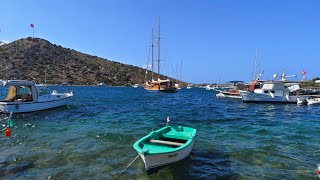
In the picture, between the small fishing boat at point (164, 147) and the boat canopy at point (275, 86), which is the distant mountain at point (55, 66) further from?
the small fishing boat at point (164, 147)

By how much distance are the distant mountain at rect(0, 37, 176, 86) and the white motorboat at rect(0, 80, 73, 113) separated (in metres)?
92.1

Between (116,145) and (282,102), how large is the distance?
4052 cm

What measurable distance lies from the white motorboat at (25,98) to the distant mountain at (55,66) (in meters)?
92.1

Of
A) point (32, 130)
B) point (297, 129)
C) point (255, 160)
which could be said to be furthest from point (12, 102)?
point (297, 129)

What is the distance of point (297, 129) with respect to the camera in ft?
68.3

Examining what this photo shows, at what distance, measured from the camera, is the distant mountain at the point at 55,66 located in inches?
5020

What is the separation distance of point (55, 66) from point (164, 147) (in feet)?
506

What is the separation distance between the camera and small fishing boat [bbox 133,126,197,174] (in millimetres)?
9422

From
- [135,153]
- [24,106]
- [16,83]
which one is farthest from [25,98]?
[135,153]

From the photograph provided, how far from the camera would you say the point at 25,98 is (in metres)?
28.4

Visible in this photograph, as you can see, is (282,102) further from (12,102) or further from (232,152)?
(12,102)

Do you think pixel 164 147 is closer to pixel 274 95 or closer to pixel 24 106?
pixel 24 106

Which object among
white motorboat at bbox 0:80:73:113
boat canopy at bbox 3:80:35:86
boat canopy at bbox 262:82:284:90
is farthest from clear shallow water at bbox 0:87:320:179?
boat canopy at bbox 262:82:284:90

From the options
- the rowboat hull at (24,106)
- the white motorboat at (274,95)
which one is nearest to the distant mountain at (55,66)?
Answer: the rowboat hull at (24,106)
